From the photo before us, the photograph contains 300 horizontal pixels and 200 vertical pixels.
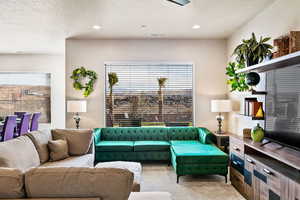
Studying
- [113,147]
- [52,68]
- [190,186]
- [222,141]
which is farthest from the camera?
[52,68]

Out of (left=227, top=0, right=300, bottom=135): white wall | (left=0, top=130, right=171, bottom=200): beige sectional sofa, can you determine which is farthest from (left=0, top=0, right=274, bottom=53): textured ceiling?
(left=0, top=130, right=171, bottom=200): beige sectional sofa

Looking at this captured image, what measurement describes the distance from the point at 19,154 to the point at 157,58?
3698 mm

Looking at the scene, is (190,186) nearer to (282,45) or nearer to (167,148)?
(167,148)

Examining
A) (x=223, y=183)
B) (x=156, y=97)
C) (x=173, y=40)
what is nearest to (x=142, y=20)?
(x=173, y=40)

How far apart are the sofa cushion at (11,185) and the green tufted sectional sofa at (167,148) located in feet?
9.21

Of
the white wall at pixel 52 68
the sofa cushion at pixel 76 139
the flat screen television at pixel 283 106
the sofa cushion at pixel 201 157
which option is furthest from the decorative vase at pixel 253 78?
the white wall at pixel 52 68

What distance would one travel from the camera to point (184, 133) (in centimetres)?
538

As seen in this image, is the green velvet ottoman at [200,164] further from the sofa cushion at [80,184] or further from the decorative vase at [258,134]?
the sofa cushion at [80,184]

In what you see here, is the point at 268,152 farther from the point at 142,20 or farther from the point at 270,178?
the point at 142,20

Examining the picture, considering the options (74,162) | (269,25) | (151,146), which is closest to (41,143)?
(74,162)

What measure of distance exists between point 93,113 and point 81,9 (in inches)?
101

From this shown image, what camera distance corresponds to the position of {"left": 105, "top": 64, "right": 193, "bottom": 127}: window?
18.9 ft

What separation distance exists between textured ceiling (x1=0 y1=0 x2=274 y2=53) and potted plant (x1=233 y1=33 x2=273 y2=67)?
2.19 ft

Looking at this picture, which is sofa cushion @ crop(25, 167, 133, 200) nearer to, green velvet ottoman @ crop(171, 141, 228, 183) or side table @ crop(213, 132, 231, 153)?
green velvet ottoman @ crop(171, 141, 228, 183)
